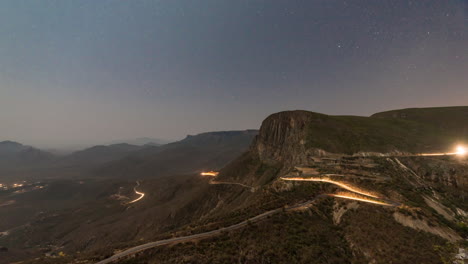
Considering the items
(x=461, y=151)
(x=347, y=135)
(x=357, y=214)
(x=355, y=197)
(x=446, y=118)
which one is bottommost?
(x=357, y=214)

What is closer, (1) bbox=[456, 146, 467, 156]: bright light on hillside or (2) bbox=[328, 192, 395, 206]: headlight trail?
(2) bbox=[328, 192, 395, 206]: headlight trail

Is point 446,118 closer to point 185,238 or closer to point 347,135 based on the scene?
point 347,135

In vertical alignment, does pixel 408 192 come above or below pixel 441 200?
above

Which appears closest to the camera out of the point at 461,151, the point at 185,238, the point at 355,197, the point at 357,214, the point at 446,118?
the point at 185,238

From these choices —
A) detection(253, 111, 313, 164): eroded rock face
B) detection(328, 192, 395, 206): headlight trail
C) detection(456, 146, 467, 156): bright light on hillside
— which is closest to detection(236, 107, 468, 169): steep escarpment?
detection(253, 111, 313, 164): eroded rock face

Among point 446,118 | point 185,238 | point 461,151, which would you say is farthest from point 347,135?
point 446,118

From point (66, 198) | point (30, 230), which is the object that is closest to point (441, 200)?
point (30, 230)

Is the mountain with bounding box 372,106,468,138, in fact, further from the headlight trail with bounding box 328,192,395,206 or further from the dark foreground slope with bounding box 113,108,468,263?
the headlight trail with bounding box 328,192,395,206

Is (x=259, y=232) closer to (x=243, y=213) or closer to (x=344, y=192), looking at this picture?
(x=243, y=213)
